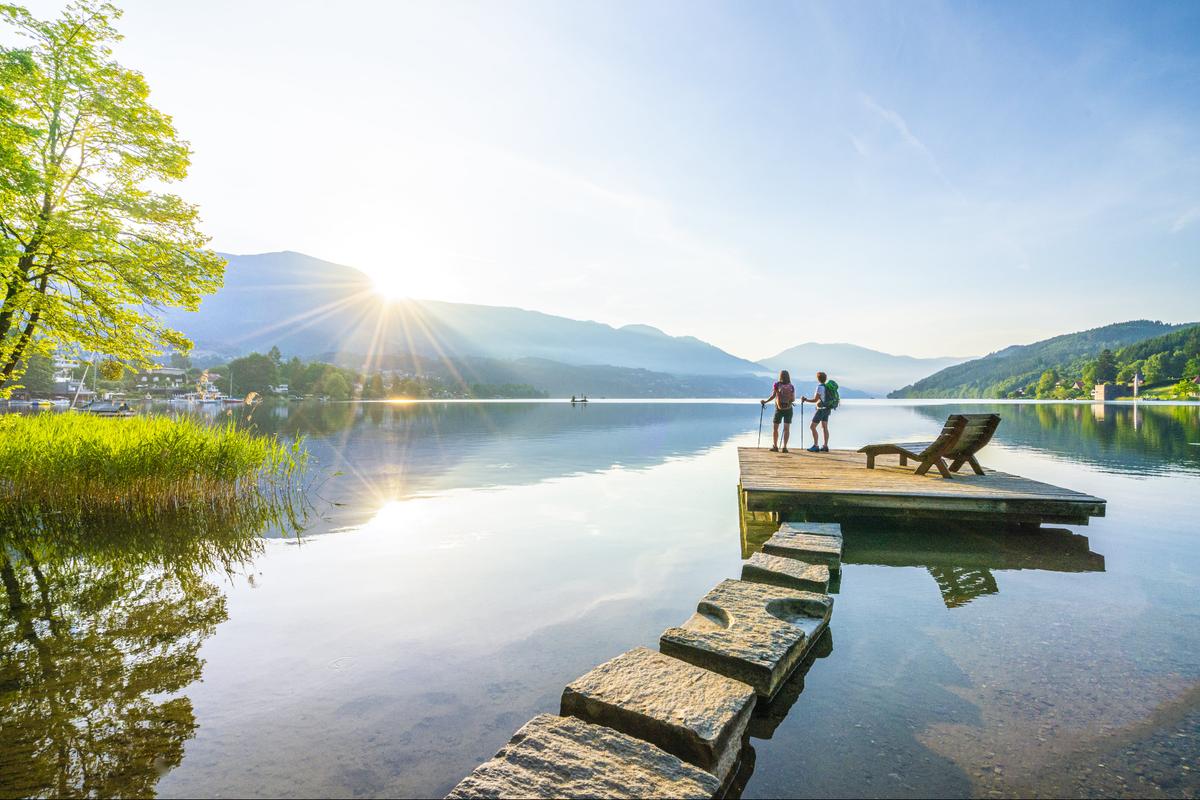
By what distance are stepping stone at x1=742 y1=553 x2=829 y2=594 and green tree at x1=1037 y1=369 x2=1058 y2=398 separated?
195 m

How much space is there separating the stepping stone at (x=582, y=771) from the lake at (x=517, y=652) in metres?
0.72

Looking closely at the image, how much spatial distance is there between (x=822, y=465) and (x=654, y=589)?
855 centimetres

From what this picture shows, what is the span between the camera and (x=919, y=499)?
991 centimetres

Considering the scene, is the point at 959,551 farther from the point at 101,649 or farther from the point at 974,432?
the point at 101,649

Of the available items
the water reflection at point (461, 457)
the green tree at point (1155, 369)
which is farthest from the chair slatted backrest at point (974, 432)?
the green tree at point (1155, 369)

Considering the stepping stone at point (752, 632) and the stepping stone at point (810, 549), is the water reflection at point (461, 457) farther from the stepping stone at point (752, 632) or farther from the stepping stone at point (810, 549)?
the stepping stone at point (752, 632)

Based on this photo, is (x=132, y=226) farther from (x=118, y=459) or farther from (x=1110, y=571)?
(x=1110, y=571)

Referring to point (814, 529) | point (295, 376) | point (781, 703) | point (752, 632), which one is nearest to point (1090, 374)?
point (814, 529)

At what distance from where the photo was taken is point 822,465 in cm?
1455

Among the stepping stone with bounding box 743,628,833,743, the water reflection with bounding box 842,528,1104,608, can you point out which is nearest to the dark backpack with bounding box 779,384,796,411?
the water reflection with bounding box 842,528,1104,608

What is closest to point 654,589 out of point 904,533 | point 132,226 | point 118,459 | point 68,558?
point 904,533

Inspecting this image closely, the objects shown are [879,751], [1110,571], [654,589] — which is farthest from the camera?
[1110,571]

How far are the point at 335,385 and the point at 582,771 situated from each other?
474ft

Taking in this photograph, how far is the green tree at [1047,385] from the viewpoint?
158000 millimetres
